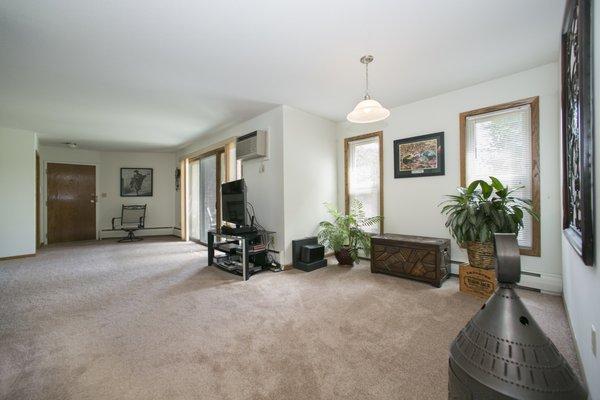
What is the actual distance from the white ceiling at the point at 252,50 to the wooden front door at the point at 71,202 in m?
2.99

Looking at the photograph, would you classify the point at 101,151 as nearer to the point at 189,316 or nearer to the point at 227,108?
the point at 227,108

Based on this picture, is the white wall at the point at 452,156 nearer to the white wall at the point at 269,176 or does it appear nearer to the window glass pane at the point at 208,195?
the white wall at the point at 269,176

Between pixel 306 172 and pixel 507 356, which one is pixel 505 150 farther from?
pixel 507 356

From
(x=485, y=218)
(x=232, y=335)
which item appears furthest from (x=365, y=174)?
(x=232, y=335)

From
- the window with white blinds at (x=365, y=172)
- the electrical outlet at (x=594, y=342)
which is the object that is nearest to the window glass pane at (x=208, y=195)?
the window with white blinds at (x=365, y=172)

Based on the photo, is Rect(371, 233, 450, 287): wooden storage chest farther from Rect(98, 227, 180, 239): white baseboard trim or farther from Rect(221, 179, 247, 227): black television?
Rect(98, 227, 180, 239): white baseboard trim

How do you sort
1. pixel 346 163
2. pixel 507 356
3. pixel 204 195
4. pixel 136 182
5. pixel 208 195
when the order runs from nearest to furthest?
1. pixel 507 356
2. pixel 346 163
3. pixel 208 195
4. pixel 204 195
5. pixel 136 182

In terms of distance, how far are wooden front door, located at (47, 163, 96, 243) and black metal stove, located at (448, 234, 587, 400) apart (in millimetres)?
8488

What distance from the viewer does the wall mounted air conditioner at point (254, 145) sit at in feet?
13.6

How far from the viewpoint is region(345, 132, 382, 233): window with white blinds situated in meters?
4.25

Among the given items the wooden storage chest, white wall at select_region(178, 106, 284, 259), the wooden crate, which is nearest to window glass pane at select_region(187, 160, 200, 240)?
white wall at select_region(178, 106, 284, 259)

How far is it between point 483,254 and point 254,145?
3319 mm

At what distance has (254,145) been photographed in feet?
13.6

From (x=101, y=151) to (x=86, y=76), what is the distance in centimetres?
514
